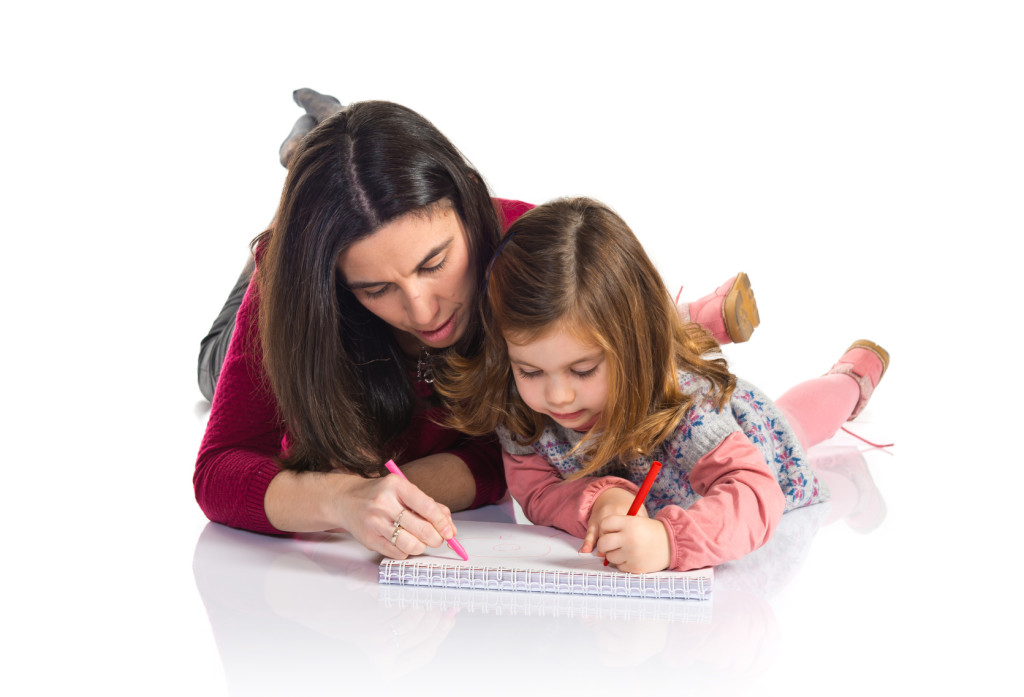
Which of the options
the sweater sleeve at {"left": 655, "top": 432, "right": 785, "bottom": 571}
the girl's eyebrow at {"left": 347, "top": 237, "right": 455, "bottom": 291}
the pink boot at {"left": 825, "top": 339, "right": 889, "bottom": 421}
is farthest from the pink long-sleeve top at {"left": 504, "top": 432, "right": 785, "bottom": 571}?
the pink boot at {"left": 825, "top": 339, "right": 889, "bottom": 421}

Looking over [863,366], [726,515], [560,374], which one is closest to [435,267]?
[560,374]

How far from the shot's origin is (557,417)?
1739mm

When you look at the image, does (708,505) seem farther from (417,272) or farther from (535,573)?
(417,272)

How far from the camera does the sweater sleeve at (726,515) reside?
159cm

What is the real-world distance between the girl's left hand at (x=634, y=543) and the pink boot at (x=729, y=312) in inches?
38.4

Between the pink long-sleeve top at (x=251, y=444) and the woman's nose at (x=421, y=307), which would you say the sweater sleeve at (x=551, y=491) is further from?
the woman's nose at (x=421, y=307)

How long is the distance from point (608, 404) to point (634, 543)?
0.81 feet

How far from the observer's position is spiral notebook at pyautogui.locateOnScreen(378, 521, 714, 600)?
1.58 meters

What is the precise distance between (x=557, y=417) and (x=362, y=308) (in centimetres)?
44

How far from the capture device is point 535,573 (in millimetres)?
1628

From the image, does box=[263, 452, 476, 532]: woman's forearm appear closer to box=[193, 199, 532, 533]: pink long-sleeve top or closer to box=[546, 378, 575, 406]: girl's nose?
box=[193, 199, 532, 533]: pink long-sleeve top

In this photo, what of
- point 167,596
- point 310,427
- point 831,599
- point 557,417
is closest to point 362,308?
point 310,427

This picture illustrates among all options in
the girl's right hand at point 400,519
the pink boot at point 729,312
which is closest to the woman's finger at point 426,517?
Answer: the girl's right hand at point 400,519

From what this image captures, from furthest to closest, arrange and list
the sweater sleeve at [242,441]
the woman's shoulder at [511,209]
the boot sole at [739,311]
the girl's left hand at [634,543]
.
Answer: the boot sole at [739,311]
the woman's shoulder at [511,209]
the sweater sleeve at [242,441]
the girl's left hand at [634,543]
